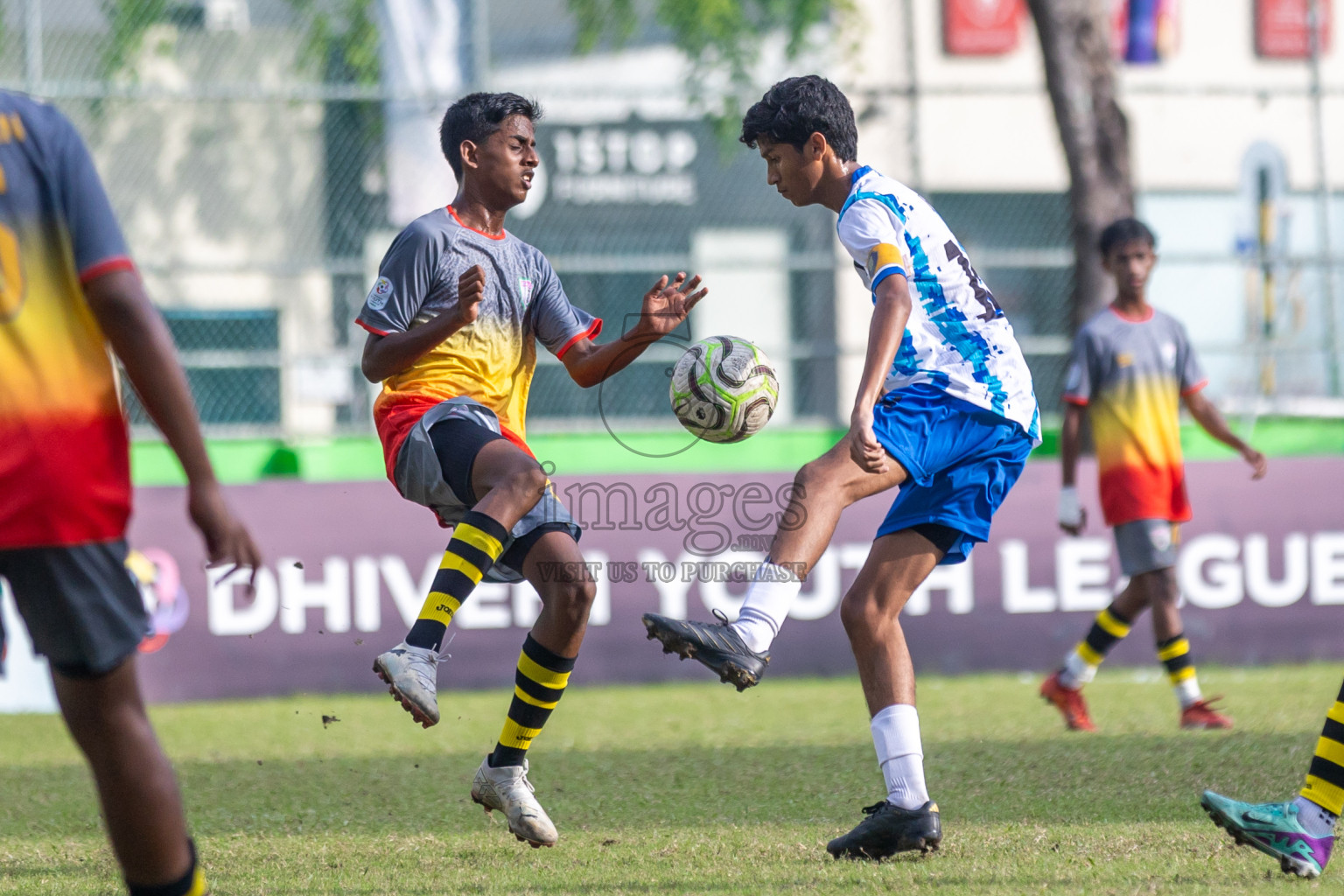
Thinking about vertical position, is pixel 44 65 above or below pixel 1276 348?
above

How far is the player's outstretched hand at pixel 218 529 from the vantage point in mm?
2631

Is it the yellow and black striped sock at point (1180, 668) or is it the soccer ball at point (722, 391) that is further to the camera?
the yellow and black striped sock at point (1180, 668)

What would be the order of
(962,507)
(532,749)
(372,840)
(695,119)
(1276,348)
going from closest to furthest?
(962,507) < (372,840) < (532,749) < (1276,348) < (695,119)

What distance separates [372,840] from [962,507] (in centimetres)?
208

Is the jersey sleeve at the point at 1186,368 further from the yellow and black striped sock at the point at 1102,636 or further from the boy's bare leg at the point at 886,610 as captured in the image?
the boy's bare leg at the point at 886,610

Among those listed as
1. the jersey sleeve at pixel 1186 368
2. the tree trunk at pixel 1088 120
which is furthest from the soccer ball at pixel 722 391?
the tree trunk at pixel 1088 120

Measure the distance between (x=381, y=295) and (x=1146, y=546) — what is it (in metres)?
4.06

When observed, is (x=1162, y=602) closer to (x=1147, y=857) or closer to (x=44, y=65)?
(x=1147, y=857)

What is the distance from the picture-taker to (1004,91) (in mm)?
11984

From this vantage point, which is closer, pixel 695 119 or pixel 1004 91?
pixel 1004 91

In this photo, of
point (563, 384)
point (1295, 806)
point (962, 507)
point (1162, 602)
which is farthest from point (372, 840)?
point (563, 384)

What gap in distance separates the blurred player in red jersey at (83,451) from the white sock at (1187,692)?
17.7ft

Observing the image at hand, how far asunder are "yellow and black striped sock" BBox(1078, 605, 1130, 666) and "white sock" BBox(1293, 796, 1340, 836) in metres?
3.33

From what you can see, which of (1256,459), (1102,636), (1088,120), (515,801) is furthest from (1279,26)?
(515,801)
